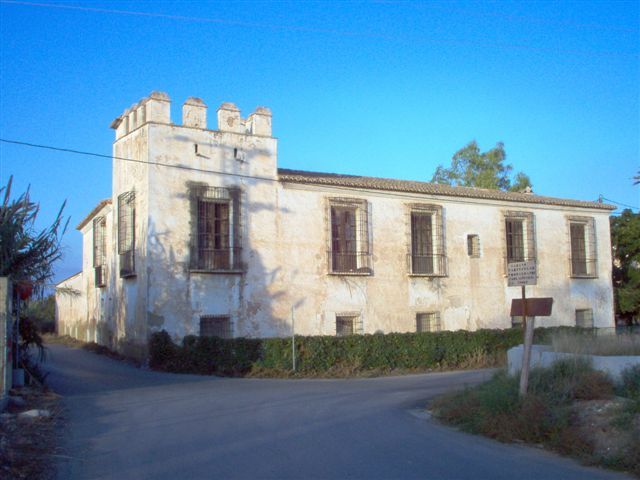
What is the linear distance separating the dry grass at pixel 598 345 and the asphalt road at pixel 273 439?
313cm

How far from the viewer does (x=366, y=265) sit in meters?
24.8

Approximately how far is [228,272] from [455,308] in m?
9.79

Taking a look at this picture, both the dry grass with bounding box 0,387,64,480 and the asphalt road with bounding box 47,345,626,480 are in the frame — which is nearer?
the dry grass with bounding box 0,387,64,480

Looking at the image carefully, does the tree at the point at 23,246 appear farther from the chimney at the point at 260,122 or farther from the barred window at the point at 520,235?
the barred window at the point at 520,235

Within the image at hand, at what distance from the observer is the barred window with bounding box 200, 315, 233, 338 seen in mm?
21891

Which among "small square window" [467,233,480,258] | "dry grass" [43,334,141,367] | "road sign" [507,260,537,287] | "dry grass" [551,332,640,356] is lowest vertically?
"dry grass" [43,334,141,367]

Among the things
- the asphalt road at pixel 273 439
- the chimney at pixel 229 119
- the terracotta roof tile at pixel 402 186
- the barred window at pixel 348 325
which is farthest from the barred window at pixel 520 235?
the asphalt road at pixel 273 439

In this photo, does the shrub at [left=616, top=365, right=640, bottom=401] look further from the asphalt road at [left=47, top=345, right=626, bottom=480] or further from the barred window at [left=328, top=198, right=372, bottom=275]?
the barred window at [left=328, top=198, right=372, bottom=275]

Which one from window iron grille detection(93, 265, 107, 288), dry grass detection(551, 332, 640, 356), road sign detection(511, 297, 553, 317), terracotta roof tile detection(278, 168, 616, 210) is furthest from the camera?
window iron grille detection(93, 265, 107, 288)

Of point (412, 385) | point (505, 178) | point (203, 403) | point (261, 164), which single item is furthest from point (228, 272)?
point (505, 178)

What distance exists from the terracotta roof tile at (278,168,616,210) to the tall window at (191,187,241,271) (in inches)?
86.5

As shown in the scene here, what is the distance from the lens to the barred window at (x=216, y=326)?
21891mm

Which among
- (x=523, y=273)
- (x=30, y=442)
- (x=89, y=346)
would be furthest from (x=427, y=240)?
(x=30, y=442)

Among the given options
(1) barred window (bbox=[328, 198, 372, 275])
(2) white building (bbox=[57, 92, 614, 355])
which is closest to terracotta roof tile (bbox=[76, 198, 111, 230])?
(2) white building (bbox=[57, 92, 614, 355])
